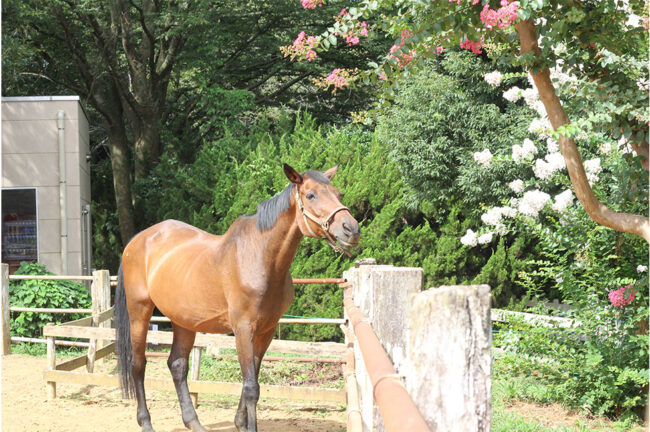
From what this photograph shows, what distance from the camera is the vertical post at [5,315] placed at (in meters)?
9.29

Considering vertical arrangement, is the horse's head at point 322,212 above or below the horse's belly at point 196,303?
above

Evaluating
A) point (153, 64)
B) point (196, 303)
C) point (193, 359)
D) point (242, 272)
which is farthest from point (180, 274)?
point (153, 64)

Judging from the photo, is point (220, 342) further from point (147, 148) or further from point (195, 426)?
point (147, 148)

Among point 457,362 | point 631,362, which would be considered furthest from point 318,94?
point 457,362

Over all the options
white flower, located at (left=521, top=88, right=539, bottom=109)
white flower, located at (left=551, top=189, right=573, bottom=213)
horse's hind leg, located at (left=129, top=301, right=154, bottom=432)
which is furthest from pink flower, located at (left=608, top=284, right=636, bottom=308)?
horse's hind leg, located at (left=129, top=301, right=154, bottom=432)

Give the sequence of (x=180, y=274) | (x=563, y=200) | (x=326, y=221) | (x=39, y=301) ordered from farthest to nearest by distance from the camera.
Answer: (x=39, y=301), (x=563, y=200), (x=180, y=274), (x=326, y=221)

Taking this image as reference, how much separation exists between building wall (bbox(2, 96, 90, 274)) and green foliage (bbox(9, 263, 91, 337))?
1.32 metres

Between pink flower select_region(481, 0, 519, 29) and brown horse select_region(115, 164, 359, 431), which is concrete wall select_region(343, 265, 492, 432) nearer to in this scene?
brown horse select_region(115, 164, 359, 431)

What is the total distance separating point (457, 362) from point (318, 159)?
995 centimetres

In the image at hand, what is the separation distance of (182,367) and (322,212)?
2300mm

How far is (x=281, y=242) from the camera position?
4.09 m

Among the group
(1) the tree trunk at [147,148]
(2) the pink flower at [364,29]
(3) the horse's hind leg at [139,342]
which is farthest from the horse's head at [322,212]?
(1) the tree trunk at [147,148]

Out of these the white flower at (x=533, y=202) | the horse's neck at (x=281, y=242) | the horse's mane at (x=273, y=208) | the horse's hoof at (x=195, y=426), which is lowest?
the horse's hoof at (x=195, y=426)

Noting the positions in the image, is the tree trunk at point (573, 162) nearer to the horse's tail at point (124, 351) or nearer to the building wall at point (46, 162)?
the horse's tail at point (124, 351)
